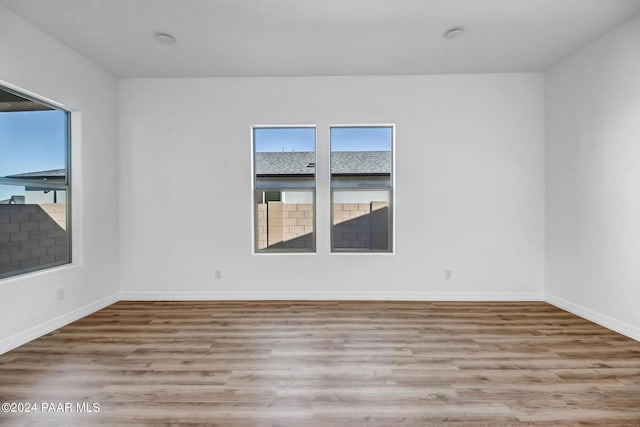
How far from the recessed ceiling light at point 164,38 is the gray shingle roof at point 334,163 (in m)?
1.53

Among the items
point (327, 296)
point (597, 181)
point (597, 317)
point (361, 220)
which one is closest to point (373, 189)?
point (361, 220)

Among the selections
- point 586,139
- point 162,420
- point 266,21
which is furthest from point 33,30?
point 586,139

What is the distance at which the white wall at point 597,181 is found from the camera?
2.76 meters

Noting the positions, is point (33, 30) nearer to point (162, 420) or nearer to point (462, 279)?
point (162, 420)

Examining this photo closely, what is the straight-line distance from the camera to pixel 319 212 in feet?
12.8

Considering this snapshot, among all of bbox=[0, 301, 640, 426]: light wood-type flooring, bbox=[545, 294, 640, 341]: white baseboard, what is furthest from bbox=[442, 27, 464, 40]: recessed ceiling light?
bbox=[545, 294, 640, 341]: white baseboard

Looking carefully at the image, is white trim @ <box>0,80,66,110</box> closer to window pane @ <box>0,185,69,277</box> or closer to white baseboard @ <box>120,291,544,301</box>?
window pane @ <box>0,185,69,277</box>

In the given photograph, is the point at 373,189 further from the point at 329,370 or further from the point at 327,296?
the point at 329,370

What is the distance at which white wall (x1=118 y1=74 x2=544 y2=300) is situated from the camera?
3.81m

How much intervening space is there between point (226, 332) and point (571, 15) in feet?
13.8

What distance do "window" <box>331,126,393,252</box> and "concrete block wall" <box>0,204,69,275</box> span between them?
300 centimetres

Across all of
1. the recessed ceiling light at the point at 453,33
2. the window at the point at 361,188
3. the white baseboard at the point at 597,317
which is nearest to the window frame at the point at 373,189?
the window at the point at 361,188

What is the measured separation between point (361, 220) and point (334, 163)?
83cm

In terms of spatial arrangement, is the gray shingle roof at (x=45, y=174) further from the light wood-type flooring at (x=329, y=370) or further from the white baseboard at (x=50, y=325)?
the light wood-type flooring at (x=329, y=370)
